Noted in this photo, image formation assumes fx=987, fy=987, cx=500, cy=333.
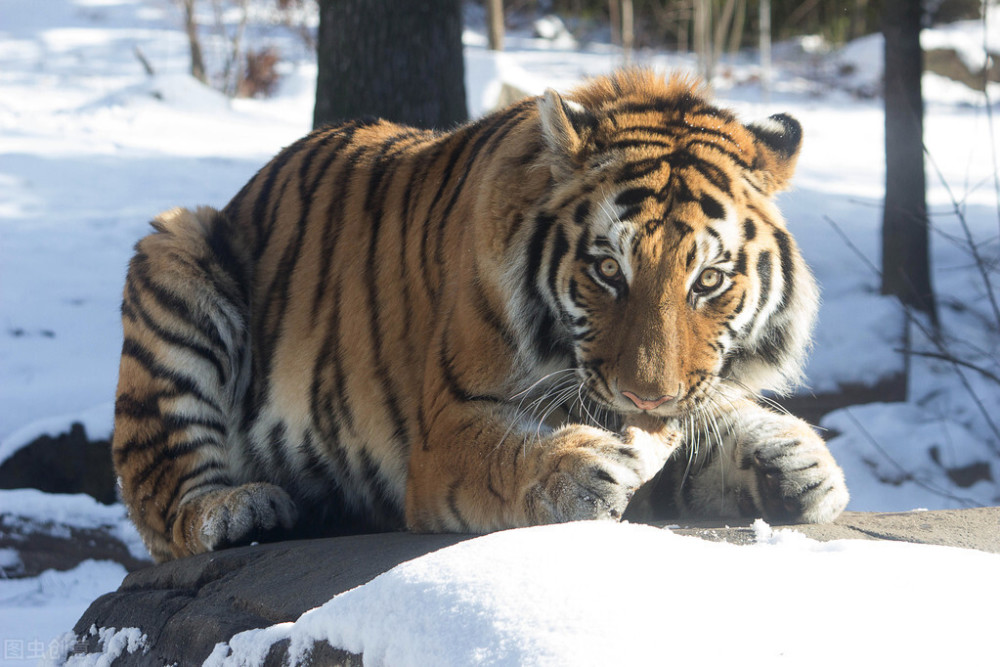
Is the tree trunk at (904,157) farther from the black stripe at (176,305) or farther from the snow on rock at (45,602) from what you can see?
the snow on rock at (45,602)

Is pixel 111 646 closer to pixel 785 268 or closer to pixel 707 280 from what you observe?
pixel 707 280

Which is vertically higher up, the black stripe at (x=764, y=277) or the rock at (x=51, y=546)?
the black stripe at (x=764, y=277)

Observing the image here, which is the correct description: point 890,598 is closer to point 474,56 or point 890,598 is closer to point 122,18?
point 474,56

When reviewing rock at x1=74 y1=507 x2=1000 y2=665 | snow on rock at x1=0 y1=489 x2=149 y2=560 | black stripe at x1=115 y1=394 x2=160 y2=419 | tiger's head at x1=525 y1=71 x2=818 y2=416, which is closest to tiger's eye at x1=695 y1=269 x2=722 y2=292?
tiger's head at x1=525 y1=71 x2=818 y2=416

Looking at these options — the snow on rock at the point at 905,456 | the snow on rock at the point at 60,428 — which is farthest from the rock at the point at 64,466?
the snow on rock at the point at 905,456

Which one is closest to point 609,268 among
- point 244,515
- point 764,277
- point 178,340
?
point 764,277

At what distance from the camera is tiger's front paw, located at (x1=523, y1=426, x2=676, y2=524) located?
2.21 meters

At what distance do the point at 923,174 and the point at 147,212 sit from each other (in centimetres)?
552

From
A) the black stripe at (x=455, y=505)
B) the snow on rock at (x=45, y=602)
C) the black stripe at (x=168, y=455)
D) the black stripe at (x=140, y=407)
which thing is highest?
the black stripe at (x=140, y=407)

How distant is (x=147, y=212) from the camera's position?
23.5ft

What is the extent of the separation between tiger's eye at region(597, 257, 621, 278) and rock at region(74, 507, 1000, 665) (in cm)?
63

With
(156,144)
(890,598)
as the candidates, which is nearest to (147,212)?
(156,144)

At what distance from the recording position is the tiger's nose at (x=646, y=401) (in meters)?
2.27

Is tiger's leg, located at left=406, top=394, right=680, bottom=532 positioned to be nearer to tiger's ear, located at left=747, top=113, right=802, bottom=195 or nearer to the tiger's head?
the tiger's head
